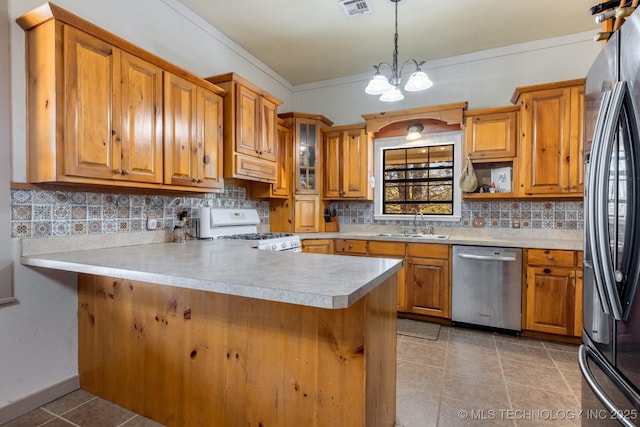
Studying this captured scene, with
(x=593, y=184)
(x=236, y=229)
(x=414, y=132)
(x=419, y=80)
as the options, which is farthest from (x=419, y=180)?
(x=593, y=184)

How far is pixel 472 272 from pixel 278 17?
3102 millimetres

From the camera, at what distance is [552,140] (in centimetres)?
297

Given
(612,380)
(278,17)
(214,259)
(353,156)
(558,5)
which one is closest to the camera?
(612,380)

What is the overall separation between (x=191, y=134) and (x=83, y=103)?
766 mm

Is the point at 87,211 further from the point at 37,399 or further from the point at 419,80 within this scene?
the point at 419,80

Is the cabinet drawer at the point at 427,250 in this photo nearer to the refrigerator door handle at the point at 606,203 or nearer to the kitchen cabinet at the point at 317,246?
the kitchen cabinet at the point at 317,246

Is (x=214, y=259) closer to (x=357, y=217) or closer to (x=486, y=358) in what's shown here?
(x=486, y=358)

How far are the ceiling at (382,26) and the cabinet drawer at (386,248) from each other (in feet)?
7.22

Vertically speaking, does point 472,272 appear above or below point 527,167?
below

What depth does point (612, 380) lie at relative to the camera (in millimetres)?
1050

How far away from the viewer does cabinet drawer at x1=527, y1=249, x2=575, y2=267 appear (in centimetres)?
274

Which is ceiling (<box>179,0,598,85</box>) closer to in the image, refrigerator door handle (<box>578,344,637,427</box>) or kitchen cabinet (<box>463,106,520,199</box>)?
kitchen cabinet (<box>463,106,520,199</box>)

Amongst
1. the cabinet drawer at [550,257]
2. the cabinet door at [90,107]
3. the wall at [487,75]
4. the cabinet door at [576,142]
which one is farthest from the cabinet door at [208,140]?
the cabinet door at [576,142]

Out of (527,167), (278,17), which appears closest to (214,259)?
(278,17)
